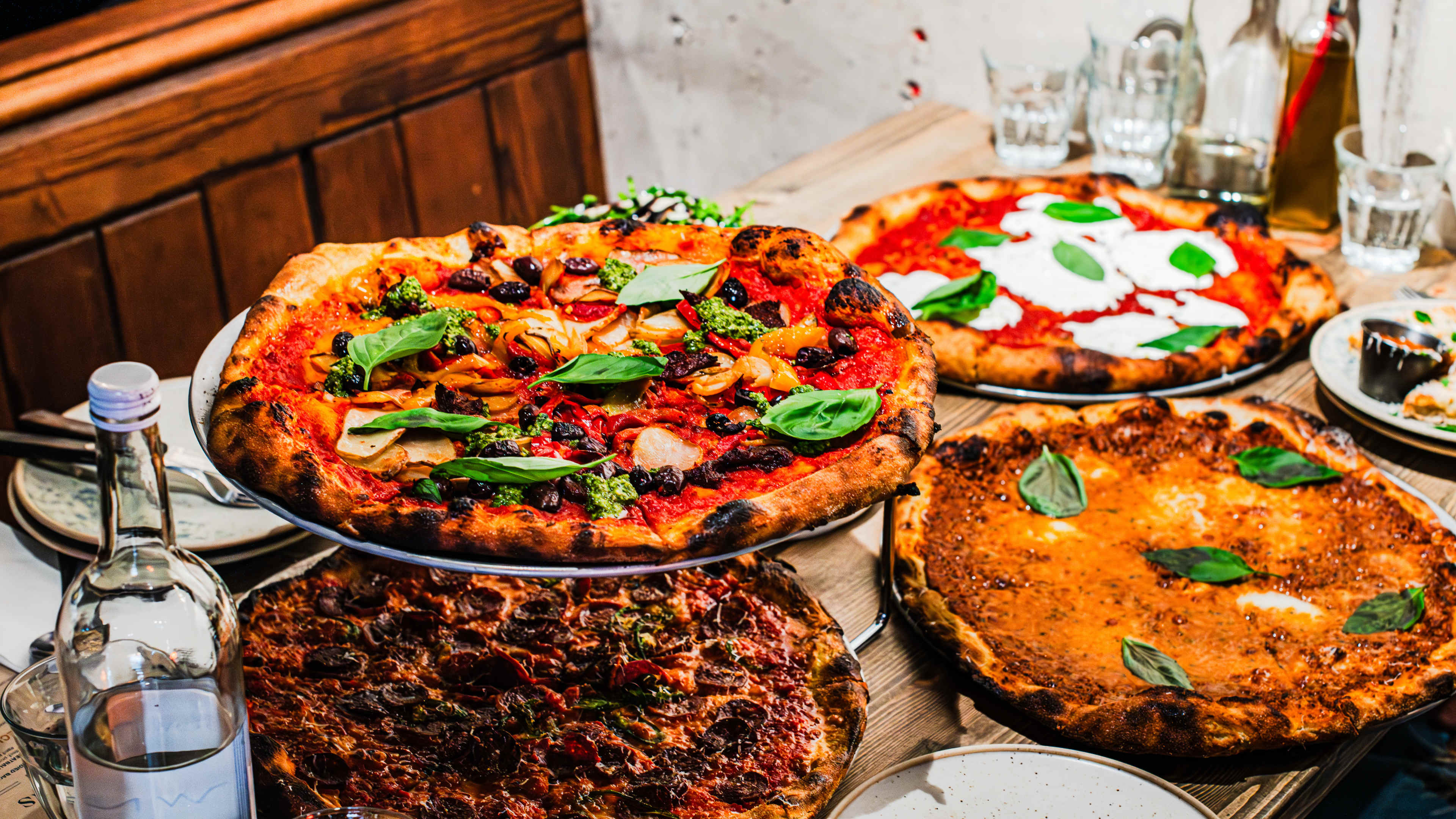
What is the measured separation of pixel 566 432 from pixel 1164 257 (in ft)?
5.45

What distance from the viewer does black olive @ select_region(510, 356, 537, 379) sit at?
62.7 inches

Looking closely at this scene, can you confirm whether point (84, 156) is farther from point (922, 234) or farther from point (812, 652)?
point (812, 652)

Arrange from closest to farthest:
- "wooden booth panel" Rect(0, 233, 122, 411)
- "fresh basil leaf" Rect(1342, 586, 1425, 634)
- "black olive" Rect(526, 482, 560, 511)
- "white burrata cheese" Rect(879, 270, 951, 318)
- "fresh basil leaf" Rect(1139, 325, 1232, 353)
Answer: "black olive" Rect(526, 482, 560, 511) → "fresh basil leaf" Rect(1342, 586, 1425, 634) → "fresh basil leaf" Rect(1139, 325, 1232, 353) → "white burrata cheese" Rect(879, 270, 951, 318) → "wooden booth panel" Rect(0, 233, 122, 411)

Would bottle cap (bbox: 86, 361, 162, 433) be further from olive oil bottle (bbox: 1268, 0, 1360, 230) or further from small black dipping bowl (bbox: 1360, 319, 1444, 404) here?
olive oil bottle (bbox: 1268, 0, 1360, 230)

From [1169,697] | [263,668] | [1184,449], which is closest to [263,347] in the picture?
[263,668]

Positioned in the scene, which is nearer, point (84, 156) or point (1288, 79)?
point (1288, 79)

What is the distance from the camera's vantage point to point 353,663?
4.99 ft

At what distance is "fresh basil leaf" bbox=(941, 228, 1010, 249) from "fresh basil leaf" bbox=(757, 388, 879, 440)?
4.16 feet

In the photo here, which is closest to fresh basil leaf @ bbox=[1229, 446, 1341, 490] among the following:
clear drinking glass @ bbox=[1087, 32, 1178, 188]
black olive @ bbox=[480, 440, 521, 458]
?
clear drinking glass @ bbox=[1087, 32, 1178, 188]

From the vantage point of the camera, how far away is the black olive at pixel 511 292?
1.75 m

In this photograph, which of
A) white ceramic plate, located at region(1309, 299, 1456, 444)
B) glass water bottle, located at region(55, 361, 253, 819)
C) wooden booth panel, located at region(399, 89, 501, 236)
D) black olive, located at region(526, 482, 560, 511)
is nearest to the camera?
glass water bottle, located at region(55, 361, 253, 819)

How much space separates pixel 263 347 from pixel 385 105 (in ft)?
7.96

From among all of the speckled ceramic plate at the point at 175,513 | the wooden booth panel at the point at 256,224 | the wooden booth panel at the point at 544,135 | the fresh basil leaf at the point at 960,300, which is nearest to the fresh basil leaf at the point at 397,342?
the speckled ceramic plate at the point at 175,513

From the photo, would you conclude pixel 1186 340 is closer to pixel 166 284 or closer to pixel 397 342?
pixel 397 342
